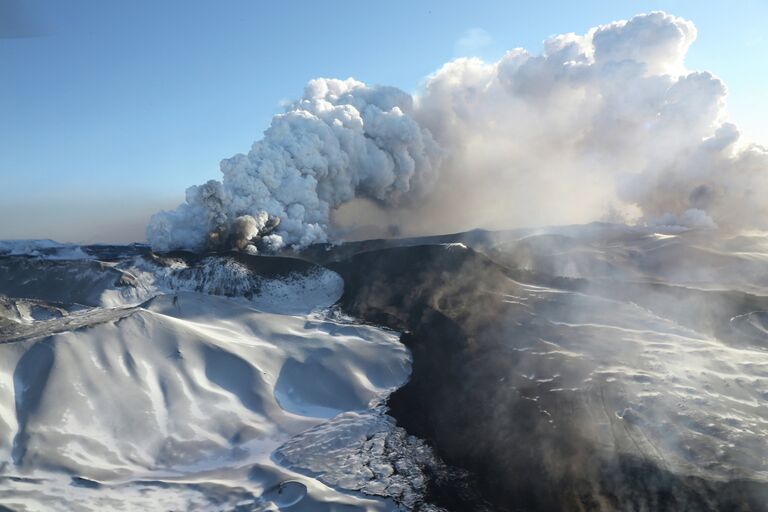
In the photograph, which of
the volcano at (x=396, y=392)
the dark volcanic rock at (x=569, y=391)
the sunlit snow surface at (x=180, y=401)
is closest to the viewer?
the dark volcanic rock at (x=569, y=391)

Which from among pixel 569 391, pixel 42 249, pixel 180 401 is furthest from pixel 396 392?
pixel 42 249

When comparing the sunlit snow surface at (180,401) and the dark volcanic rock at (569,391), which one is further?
the sunlit snow surface at (180,401)

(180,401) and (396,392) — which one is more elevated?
(396,392)

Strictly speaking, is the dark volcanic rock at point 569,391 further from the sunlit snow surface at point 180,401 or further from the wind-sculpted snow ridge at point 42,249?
the wind-sculpted snow ridge at point 42,249

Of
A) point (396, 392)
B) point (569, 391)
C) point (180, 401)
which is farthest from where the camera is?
point (396, 392)

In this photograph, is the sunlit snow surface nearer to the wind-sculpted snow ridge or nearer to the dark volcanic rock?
the dark volcanic rock

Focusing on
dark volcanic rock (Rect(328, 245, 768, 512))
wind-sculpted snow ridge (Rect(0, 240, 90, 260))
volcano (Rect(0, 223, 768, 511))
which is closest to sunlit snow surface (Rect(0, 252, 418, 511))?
volcano (Rect(0, 223, 768, 511))

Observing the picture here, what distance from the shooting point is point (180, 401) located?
27.9 meters

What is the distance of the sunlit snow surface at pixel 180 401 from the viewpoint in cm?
2102

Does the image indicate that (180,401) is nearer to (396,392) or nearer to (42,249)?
(396,392)

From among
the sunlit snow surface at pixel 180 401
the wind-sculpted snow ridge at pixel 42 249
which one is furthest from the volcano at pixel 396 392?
the wind-sculpted snow ridge at pixel 42 249

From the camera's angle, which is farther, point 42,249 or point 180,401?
point 42,249

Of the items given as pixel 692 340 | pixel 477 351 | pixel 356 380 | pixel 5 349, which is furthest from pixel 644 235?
pixel 5 349

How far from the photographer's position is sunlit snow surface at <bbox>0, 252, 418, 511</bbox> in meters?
21.0
